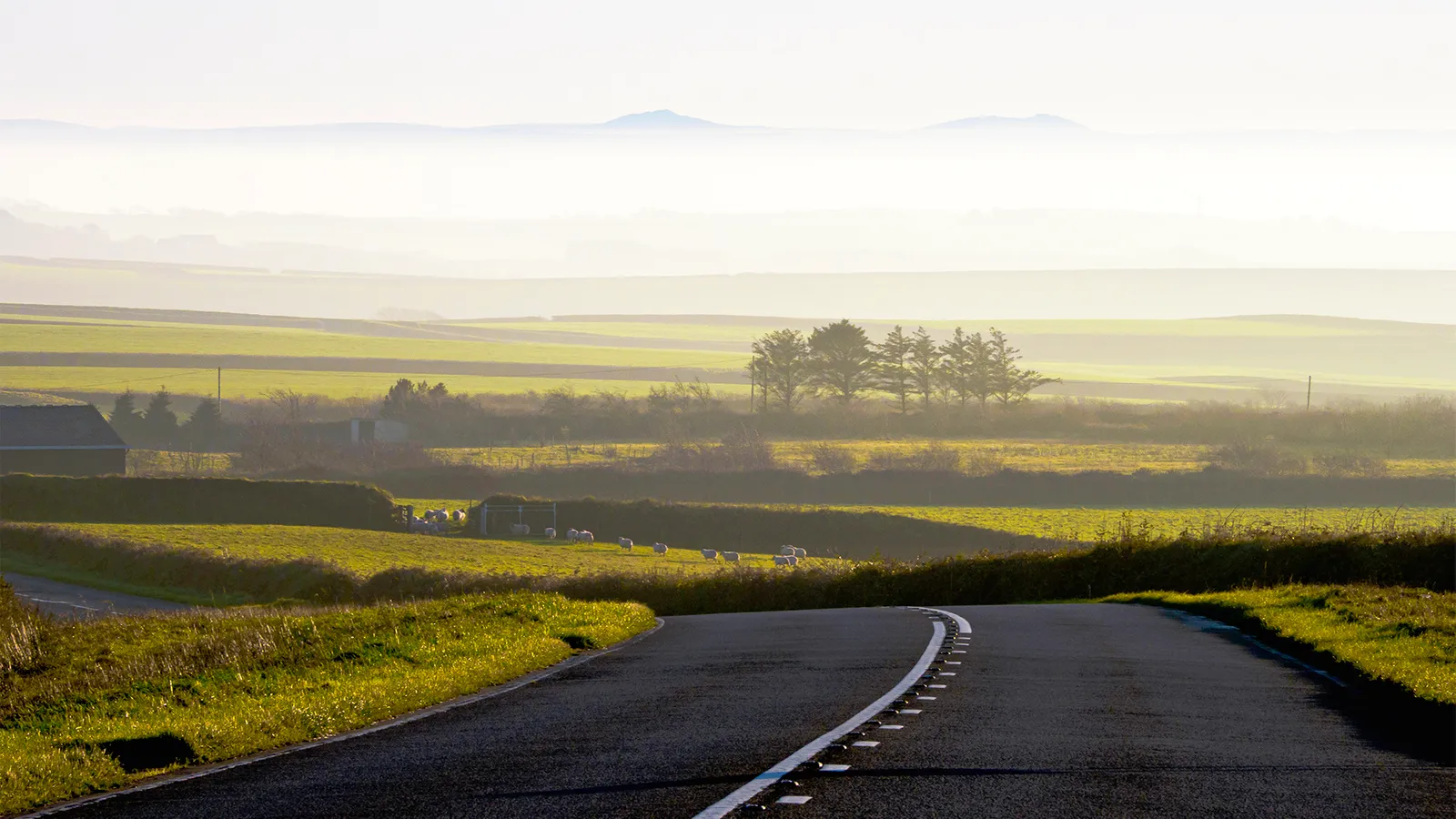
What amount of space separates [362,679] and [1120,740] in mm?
9644

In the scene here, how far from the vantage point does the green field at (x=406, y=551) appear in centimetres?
6750

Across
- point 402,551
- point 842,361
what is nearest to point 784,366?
point 842,361

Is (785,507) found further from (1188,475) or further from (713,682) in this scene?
(713,682)

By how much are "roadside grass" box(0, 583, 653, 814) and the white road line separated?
17.0 ft

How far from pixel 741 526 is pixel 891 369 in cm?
6487

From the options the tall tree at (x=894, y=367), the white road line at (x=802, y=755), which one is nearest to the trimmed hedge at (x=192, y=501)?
the tall tree at (x=894, y=367)

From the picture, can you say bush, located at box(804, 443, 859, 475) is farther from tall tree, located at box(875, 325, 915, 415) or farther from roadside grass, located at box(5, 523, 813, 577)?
tall tree, located at box(875, 325, 915, 415)

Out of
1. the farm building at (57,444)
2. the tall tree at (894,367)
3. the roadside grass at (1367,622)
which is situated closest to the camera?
the roadside grass at (1367,622)

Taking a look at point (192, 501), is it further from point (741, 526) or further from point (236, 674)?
point (236, 674)

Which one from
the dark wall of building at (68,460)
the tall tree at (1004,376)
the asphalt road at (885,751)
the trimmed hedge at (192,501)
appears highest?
the tall tree at (1004,376)

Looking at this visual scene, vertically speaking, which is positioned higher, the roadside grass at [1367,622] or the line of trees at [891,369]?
the line of trees at [891,369]

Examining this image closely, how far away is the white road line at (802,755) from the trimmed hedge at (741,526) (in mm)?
69043

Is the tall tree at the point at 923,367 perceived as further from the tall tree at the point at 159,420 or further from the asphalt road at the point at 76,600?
the asphalt road at the point at 76,600

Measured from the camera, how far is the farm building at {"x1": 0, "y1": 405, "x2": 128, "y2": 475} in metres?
101
